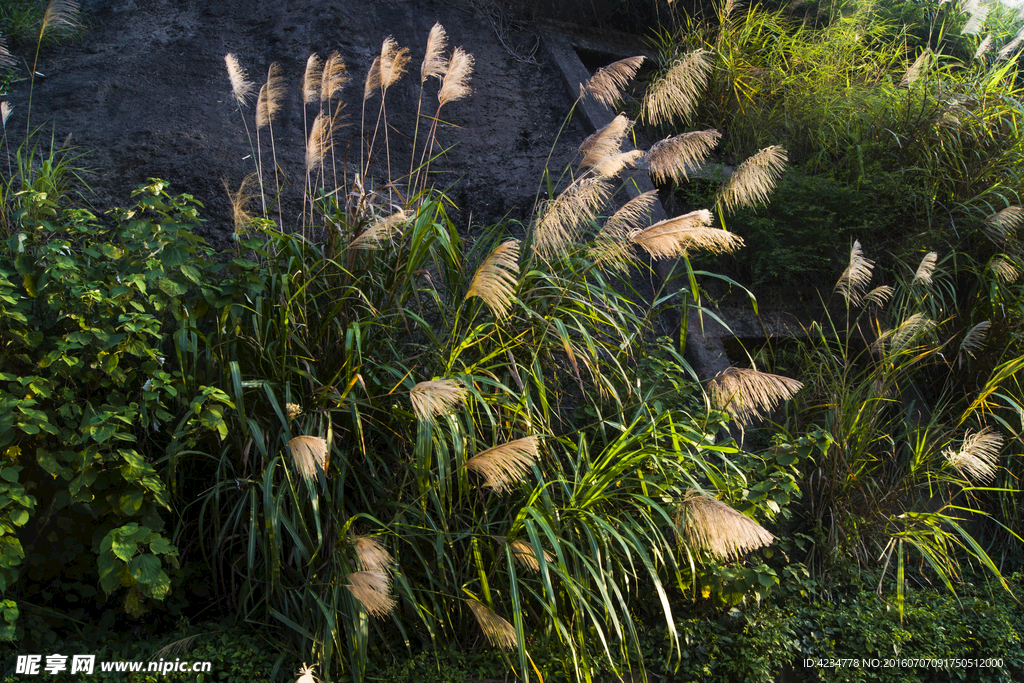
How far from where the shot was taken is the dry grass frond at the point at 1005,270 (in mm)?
4441

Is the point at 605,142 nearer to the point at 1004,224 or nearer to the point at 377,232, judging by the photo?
the point at 377,232

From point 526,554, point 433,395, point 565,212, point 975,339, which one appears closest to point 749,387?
point 565,212

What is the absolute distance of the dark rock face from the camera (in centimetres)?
470

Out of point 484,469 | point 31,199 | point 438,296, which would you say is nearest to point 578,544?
point 484,469

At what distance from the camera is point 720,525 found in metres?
2.61

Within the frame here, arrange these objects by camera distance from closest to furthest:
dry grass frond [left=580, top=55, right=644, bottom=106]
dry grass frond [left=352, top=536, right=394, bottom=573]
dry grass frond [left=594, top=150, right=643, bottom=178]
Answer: dry grass frond [left=352, top=536, right=394, bottom=573], dry grass frond [left=594, top=150, right=643, bottom=178], dry grass frond [left=580, top=55, right=644, bottom=106]

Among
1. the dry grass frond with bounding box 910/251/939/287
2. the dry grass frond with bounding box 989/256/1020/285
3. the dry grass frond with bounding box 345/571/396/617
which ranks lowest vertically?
the dry grass frond with bounding box 345/571/396/617

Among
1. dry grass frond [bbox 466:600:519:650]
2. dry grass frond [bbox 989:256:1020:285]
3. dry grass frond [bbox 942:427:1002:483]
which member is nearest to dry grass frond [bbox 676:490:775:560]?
dry grass frond [bbox 466:600:519:650]

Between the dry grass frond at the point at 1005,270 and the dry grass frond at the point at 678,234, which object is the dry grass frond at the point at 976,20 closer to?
the dry grass frond at the point at 1005,270

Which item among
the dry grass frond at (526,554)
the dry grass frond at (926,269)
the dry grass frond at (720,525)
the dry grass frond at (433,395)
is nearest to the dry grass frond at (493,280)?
the dry grass frond at (433,395)

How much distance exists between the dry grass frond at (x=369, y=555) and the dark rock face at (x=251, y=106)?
2.70 meters

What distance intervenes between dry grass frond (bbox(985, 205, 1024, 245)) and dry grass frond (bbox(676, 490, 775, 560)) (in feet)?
10.6

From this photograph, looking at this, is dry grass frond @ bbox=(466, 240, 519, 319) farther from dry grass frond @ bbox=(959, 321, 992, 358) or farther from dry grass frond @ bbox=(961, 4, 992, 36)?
dry grass frond @ bbox=(961, 4, 992, 36)

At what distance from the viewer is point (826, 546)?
3887mm
